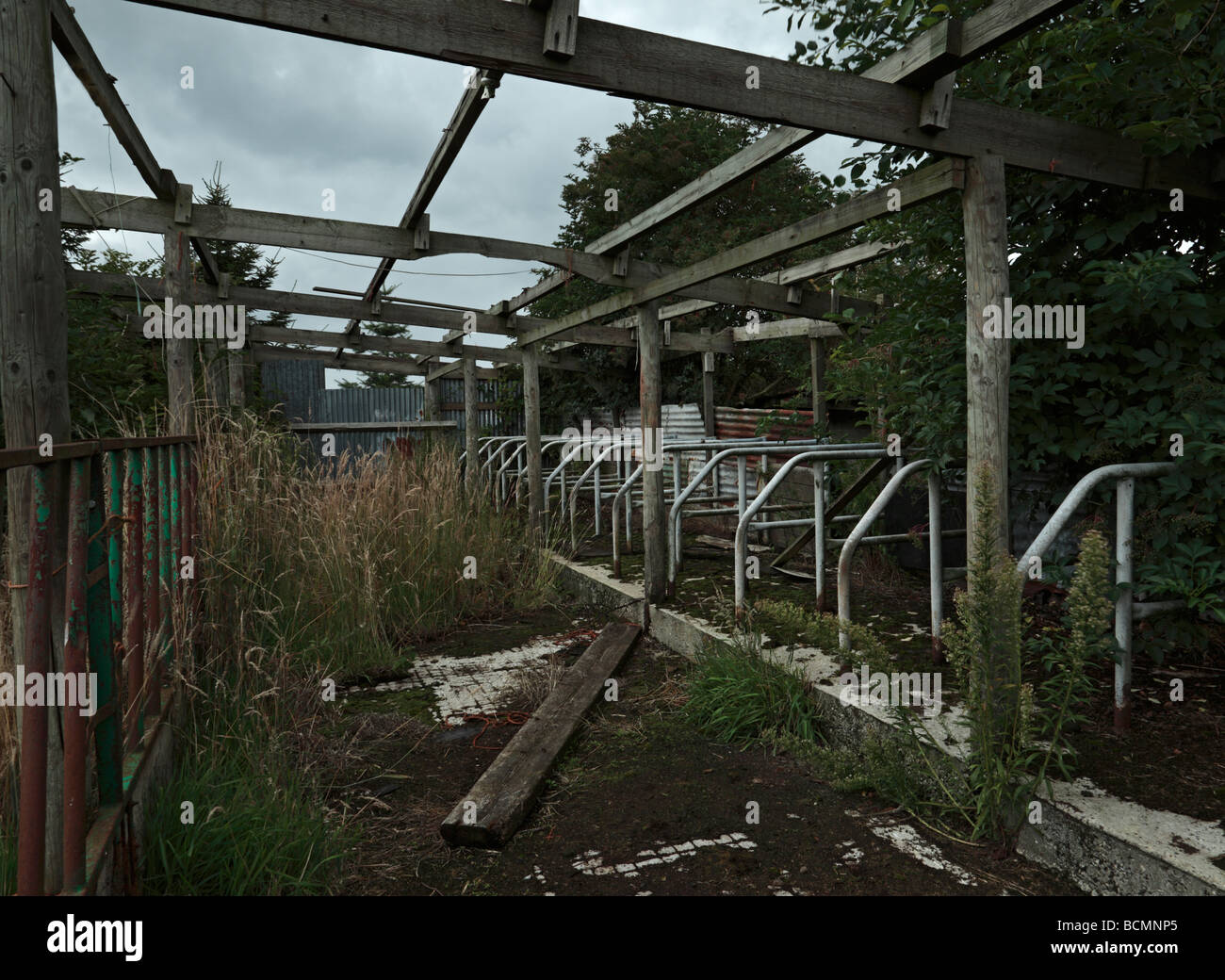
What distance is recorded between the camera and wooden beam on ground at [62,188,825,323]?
18.7 ft

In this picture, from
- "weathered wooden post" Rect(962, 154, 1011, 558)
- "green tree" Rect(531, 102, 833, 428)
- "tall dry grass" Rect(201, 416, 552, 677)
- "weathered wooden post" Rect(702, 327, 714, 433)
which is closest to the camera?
"weathered wooden post" Rect(962, 154, 1011, 558)

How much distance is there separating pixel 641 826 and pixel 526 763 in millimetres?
633

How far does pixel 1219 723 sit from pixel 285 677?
12.0ft

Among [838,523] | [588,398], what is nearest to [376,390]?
[588,398]

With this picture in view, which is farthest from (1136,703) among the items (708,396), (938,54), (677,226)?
(677,226)

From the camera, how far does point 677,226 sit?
52.3ft

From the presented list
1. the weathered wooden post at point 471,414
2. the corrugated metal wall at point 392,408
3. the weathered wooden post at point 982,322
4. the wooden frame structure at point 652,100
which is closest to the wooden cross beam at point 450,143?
the wooden frame structure at point 652,100

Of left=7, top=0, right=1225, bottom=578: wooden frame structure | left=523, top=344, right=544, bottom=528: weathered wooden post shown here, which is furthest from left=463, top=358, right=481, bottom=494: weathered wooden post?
left=7, top=0, right=1225, bottom=578: wooden frame structure

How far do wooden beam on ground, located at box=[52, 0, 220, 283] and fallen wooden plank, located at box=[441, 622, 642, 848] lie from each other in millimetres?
3507

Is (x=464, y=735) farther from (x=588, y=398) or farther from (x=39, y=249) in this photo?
(x=588, y=398)

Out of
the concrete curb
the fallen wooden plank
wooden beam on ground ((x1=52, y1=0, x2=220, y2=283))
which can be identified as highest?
wooden beam on ground ((x1=52, y1=0, x2=220, y2=283))

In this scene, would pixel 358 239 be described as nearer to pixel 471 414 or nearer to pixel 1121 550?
pixel 471 414

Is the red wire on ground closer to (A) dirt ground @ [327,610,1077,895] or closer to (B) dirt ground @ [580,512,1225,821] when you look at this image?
(A) dirt ground @ [327,610,1077,895]

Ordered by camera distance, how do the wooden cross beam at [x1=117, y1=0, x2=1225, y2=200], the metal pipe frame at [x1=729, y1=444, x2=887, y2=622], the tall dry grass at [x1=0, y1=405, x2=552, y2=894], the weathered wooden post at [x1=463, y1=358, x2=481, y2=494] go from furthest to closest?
the weathered wooden post at [x1=463, y1=358, x2=481, y2=494] → the metal pipe frame at [x1=729, y1=444, x2=887, y2=622] → the wooden cross beam at [x1=117, y1=0, x2=1225, y2=200] → the tall dry grass at [x1=0, y1=405, x2=552, y2=894]
